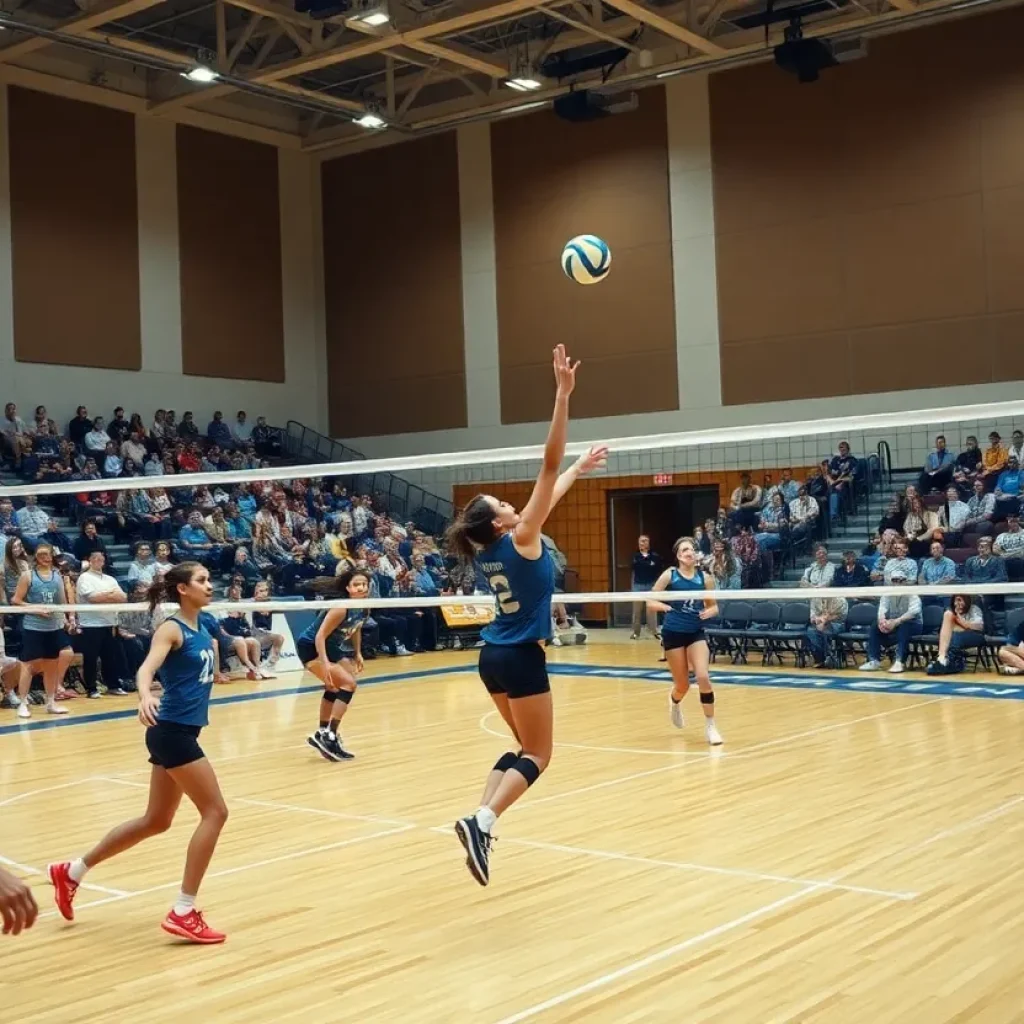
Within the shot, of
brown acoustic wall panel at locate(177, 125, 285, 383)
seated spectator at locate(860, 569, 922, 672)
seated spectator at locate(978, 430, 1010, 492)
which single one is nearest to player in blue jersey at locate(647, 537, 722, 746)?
seated spectator at locate(860, 569, 922, 672)

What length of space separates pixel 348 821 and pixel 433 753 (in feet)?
8.79

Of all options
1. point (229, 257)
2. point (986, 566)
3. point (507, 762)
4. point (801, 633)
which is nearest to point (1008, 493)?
point (986, 566)

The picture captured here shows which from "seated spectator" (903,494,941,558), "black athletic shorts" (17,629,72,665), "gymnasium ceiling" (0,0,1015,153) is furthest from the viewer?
"gymnasium ceiling" (0,0,1015,153)

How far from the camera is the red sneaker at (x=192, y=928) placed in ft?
17.2

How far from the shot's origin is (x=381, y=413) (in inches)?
1025

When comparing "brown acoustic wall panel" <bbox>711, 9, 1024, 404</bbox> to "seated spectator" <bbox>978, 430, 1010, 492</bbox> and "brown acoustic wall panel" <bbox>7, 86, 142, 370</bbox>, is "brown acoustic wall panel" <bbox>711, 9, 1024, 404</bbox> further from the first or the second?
"brown acoustic wall panel" <bbox>7, 86, 142, 370</bbox>

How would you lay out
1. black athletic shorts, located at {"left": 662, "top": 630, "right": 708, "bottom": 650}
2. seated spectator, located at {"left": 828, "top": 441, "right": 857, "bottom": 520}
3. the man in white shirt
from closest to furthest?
black athletic shorts, located at {"left": 662, "top": 630, "right": 708, "bottom": 650} < the man in white shirt < seated spectator, located at {"left": 828, "top": 441, "right": 857, "bottom": 520}

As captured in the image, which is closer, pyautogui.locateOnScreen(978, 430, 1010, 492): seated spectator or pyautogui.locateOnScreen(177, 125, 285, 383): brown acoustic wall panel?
pyautogui.locateOnScreen(978, 430, 1010, 492): seated spectator

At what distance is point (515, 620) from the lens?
534 centimetres

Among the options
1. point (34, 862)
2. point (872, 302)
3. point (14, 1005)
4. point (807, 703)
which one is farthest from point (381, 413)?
point (14, 1005)

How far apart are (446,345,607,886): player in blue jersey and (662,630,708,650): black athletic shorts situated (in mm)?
5011

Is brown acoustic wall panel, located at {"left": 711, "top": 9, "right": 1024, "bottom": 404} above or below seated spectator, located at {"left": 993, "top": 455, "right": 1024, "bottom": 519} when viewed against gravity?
above

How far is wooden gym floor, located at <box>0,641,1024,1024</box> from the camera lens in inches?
179

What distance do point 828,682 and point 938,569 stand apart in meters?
1.83
